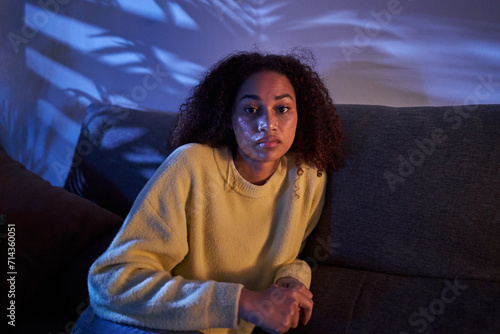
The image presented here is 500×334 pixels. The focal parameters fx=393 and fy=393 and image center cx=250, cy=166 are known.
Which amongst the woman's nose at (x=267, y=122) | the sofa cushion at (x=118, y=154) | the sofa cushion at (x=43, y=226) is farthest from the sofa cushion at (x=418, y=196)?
the sofa cushion at (x=43, y=226)

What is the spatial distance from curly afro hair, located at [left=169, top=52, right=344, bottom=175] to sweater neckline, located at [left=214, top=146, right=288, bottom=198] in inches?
1.9

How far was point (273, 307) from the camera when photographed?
2.95ft

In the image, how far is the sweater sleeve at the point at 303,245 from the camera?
1063mm

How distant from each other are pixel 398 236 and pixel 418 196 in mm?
120

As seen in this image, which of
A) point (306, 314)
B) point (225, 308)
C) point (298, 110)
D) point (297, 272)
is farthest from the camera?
point (298, 110)

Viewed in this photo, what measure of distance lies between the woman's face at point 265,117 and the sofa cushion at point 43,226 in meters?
0.71

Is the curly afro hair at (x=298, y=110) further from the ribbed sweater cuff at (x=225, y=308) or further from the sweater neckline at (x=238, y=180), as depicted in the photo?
the ribbed sweater cuff at (x=225, y=308)

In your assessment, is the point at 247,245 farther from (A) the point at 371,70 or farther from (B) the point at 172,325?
(A) the point at 371,70

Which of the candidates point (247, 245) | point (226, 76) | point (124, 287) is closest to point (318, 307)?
point (247, 245)

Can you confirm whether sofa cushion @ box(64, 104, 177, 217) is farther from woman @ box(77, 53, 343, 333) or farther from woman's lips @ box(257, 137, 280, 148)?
woman's lips @ box(257, 137, 280, 148)

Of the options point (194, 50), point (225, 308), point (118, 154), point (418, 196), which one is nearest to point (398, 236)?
point (418, 196)

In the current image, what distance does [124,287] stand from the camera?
36.0 inches

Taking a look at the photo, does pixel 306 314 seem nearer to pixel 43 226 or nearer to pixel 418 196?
pixel 418 196

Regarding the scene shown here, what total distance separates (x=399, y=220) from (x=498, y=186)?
249mm
